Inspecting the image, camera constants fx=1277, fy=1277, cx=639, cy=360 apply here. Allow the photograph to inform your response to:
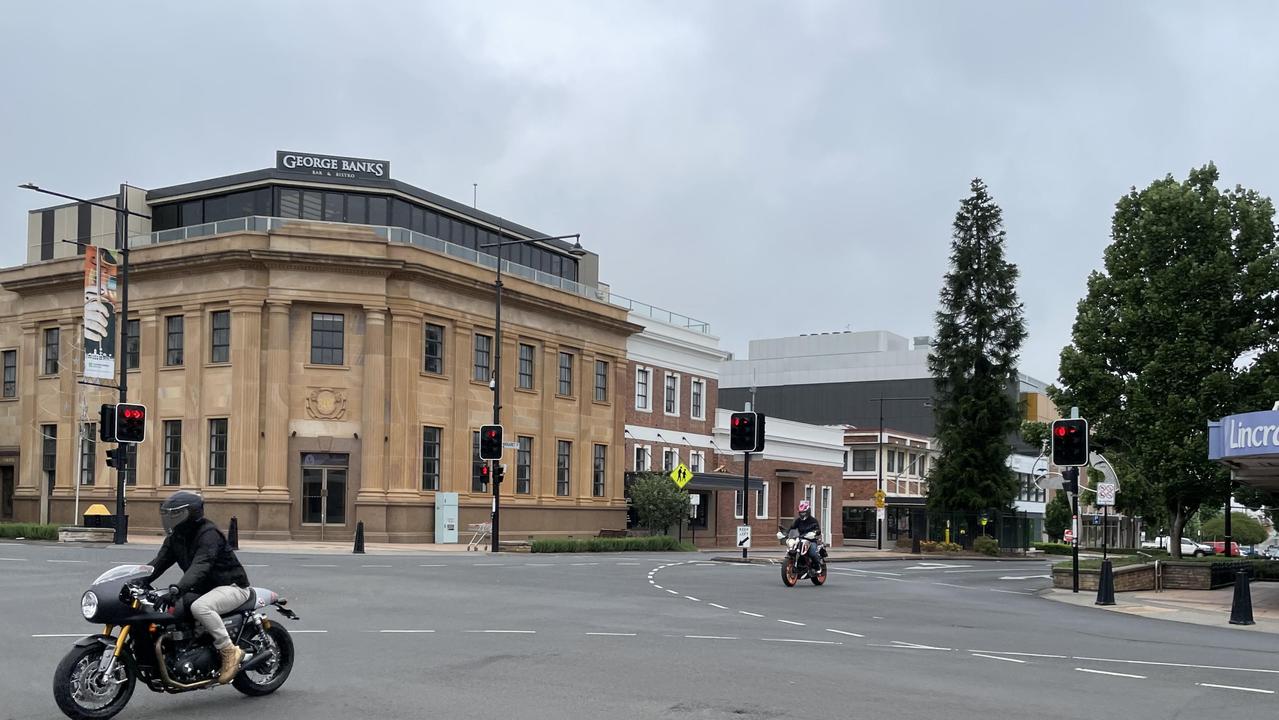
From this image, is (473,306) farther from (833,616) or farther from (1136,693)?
(1136,693)

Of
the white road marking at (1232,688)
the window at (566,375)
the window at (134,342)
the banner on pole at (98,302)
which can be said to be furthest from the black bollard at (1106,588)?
the window at (134,342)

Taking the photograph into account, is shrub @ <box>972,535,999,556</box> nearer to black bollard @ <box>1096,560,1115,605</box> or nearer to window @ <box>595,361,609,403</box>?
window @ <box>595,361,609,403</box>

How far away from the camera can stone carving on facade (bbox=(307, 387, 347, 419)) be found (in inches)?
1798

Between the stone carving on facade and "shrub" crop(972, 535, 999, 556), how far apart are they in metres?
37.2

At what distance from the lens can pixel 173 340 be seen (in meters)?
47.4

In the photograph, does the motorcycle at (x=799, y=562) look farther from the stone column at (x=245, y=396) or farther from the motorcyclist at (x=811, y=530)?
the stone column at (x=245, y=396)

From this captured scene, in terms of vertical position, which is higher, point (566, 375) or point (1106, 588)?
point (566, 375)

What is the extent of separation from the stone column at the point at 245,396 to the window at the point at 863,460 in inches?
1981

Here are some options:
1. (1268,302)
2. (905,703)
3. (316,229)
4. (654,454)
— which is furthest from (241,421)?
(905,703)

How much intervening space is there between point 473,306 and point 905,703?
133ft

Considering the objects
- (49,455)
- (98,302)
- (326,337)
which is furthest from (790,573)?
(49,455)

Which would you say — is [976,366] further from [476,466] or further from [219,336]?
[219,336]

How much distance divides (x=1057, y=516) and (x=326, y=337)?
69.0m

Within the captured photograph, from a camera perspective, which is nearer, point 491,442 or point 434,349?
point 491,442
